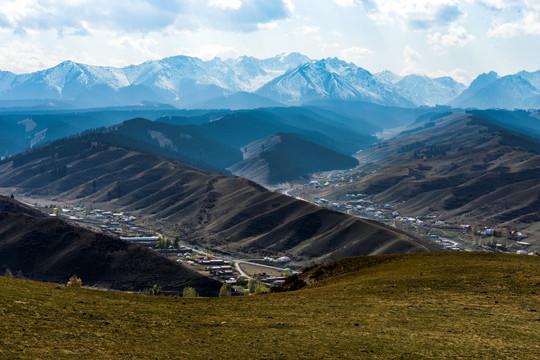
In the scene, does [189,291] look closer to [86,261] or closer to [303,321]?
[86,261]

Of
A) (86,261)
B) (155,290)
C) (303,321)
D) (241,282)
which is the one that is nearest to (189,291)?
(155,290)

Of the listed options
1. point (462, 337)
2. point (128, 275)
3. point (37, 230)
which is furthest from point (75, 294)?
point (37, 230)

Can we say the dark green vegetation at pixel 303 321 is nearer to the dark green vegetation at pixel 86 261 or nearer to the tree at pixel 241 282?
the dark green vegetation at pixel 86 261

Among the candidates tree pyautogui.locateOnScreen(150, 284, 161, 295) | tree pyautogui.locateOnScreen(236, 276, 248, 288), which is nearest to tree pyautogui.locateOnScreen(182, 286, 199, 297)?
tree pyautogui.locateOnScreen(150, 284, 161, 295)

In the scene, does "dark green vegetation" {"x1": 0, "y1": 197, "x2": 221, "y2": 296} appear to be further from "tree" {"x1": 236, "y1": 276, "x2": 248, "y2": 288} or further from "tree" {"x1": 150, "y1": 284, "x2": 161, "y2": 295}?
"tree" {"x1": 236, "y1": 276, "x2": 248, "y2": 288}

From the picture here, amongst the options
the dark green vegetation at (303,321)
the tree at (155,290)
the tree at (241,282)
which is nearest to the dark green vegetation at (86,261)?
the tree at (155,290)
